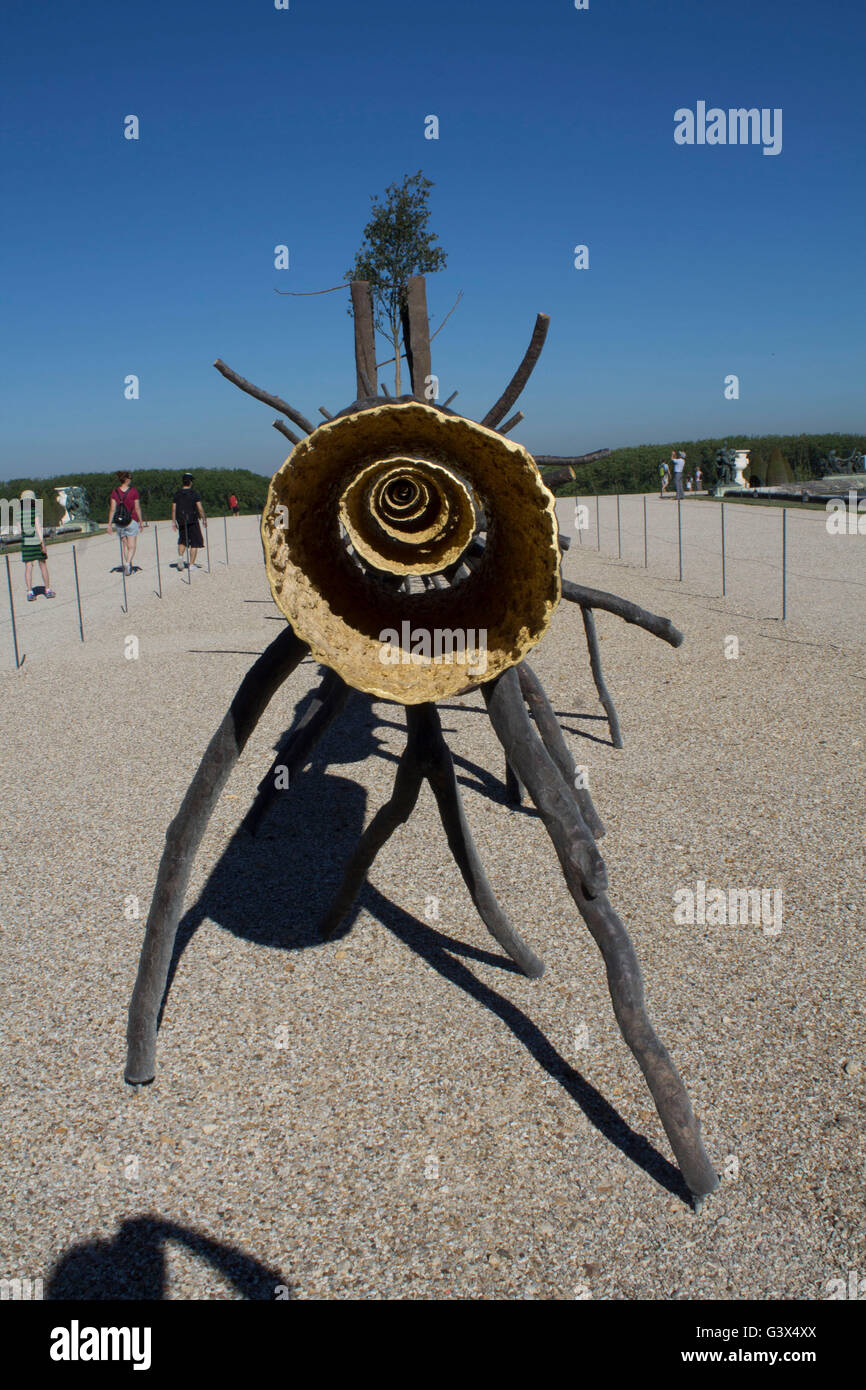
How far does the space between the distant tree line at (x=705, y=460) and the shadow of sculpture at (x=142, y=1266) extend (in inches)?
1397

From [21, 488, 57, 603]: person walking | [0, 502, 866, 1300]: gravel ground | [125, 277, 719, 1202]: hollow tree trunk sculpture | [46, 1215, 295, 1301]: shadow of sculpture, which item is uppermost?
[21, 488, 57, 603]: person walking

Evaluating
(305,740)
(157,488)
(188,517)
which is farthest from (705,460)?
(305,740)

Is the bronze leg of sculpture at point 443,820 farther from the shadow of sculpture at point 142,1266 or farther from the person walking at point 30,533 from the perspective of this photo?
the person walking at point 30,533

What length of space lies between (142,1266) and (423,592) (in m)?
2.02

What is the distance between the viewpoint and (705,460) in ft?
141

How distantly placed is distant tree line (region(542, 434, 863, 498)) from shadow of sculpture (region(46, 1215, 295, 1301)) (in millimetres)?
35496

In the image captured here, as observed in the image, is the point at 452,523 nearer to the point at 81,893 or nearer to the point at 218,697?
the point at 81,893

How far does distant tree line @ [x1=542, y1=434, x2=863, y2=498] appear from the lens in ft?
124

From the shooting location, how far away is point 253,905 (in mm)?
4531

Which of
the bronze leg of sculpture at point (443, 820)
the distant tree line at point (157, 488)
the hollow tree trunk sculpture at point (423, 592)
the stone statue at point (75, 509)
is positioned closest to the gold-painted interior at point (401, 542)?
the hollow tree trunk sculpture at point (423, 592)

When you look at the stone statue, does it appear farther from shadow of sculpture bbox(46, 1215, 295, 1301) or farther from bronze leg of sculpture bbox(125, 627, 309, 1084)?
shadow of sculpture bbox(46, 1215, 295, 1301)

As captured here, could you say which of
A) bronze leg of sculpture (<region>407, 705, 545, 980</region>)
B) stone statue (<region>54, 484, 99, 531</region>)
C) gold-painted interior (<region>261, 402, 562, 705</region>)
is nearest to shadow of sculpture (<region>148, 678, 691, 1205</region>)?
bronze leg of sculpture (<region>407, 705, 545, 980</region>)

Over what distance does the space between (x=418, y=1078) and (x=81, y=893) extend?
240 cm

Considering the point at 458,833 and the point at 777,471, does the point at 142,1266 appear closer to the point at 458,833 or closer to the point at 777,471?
the point at 458,833
